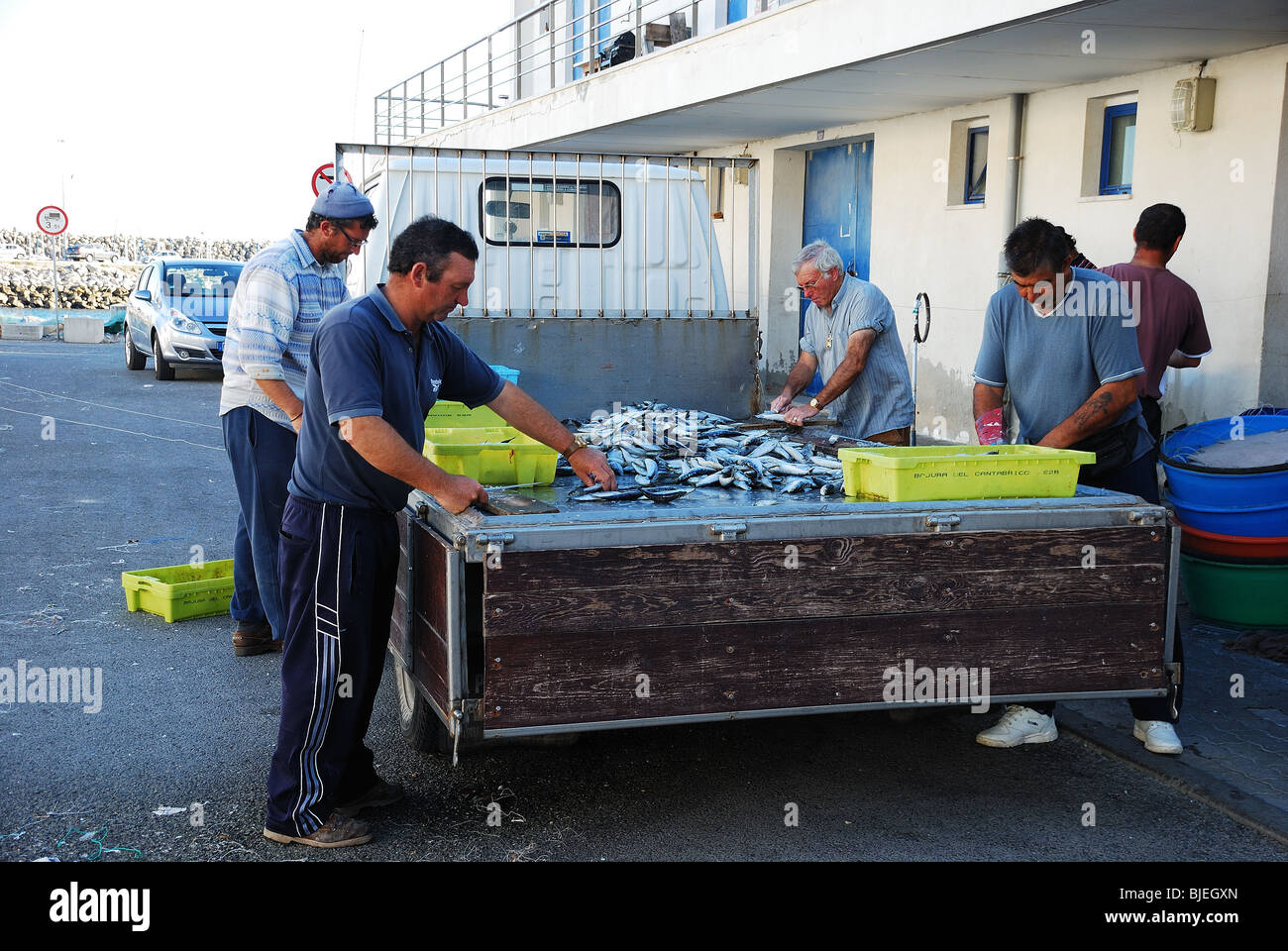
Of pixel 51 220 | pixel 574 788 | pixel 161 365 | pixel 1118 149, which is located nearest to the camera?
pixel 574 788

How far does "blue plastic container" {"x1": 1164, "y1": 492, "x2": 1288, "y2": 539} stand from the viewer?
20.9 ft

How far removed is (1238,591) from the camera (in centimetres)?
665

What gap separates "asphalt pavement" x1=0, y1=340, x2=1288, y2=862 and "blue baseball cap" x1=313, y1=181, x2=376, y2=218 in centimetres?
225

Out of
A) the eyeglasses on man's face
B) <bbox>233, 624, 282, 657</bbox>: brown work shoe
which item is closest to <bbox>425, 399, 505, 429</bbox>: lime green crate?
the eyeglasses on man's face

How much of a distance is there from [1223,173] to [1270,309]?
1.16 meters

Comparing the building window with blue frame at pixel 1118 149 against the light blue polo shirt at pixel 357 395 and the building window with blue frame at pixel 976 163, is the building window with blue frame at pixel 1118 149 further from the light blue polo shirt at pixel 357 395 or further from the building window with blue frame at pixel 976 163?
the light blue polo shirt at pixel 357 395

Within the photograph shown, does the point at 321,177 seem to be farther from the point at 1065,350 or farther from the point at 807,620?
the point at 807,620

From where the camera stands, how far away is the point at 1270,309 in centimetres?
875

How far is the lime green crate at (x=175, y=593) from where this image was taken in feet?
22.4

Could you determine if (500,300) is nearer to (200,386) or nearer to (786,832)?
(786,832)

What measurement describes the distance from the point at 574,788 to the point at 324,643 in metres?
1.18

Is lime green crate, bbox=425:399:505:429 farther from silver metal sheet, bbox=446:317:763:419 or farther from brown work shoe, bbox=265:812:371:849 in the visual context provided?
brown work shoe, bbox=265:812:371:849

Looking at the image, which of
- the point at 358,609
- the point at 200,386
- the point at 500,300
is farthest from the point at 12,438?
the point at 358,609

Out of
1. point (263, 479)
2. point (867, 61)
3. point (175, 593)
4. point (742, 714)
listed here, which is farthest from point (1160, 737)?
point (867, 61)
